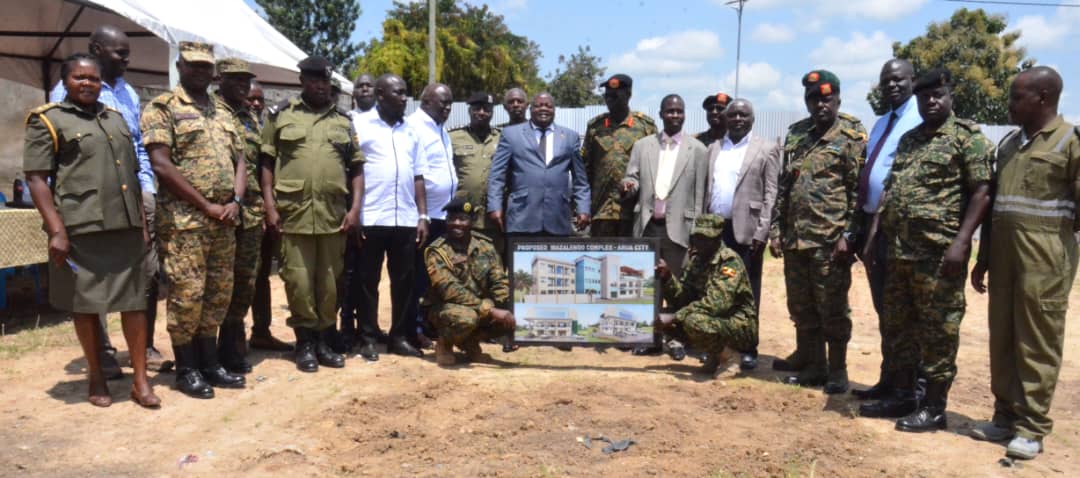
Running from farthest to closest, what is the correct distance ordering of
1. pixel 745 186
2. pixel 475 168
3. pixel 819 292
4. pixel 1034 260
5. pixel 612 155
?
pixel 475 168 < pixel 612 155 < pixel 745 186 < pixel 819 292 < pixel 1034 260

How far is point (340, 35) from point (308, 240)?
40.0m

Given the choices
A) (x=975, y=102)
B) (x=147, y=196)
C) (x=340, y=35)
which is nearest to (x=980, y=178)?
(x=147, y=196)

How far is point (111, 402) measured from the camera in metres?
4.81

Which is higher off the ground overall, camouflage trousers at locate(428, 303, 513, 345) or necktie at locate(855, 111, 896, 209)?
necktie at locate(855, 111, 896, 209)

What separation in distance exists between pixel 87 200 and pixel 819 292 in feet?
15.2

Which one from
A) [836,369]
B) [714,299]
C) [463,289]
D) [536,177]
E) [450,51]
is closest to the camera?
[836,369]

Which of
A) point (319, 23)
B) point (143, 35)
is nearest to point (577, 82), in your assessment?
point (319, 23)

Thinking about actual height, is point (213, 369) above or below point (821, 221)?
below

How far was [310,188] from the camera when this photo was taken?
17.7 ft

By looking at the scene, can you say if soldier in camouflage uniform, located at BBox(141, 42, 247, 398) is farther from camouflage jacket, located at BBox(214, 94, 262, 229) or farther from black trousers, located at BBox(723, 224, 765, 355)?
black trousers, located at BBox(723, 224, 765, 355)

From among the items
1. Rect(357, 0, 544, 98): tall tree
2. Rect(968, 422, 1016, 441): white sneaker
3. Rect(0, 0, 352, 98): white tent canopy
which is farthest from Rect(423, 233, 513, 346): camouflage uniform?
Rect(357, 0, 544, 98): tall tree

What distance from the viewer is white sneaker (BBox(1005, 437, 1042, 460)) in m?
4.03

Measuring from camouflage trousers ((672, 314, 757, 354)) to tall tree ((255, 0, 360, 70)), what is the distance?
39.1 m

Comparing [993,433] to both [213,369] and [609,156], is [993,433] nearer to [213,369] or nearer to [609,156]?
[609,156]
